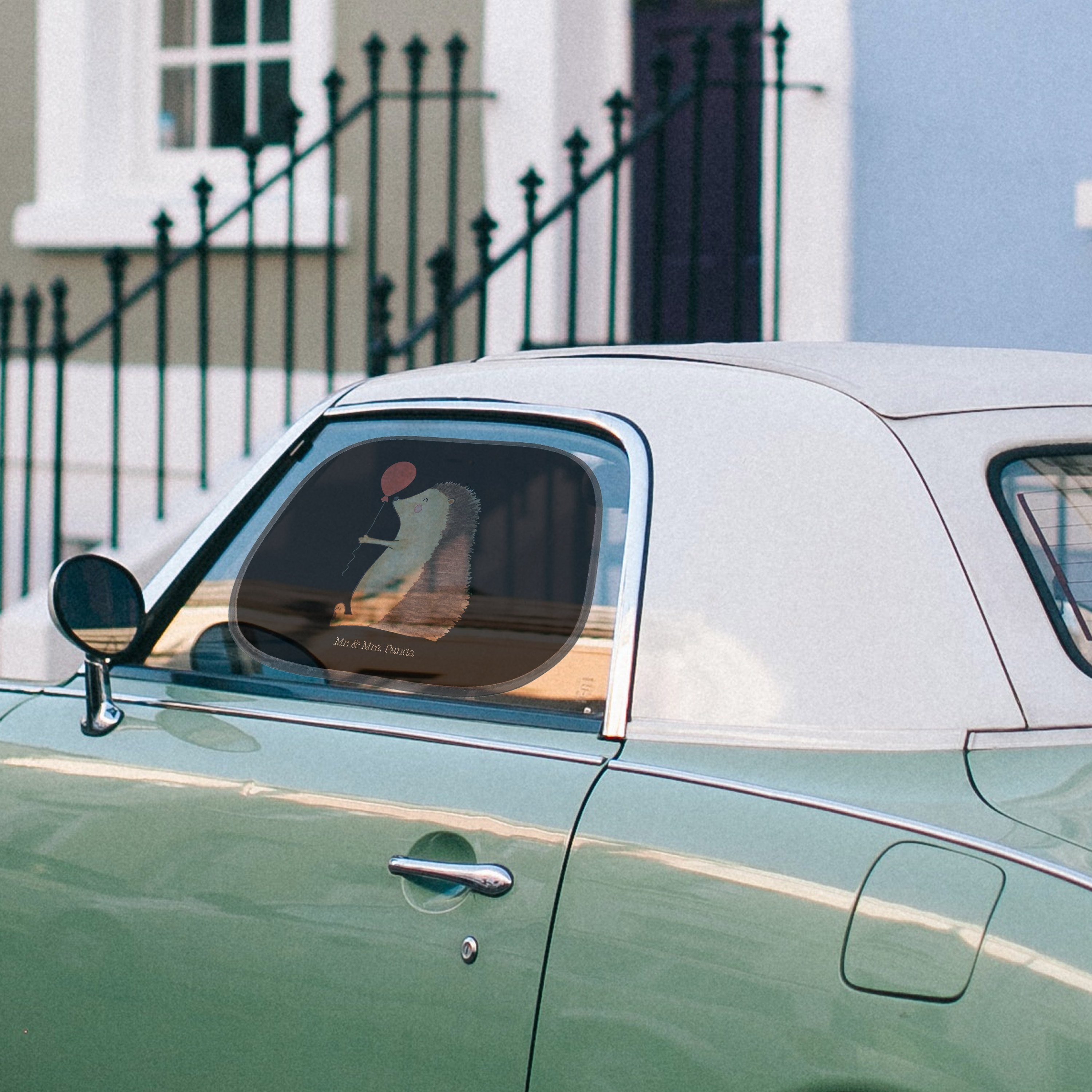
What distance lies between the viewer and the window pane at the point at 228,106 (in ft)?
→ 26.4

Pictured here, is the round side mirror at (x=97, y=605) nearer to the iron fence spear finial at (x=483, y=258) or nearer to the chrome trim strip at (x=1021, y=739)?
the chrome trim strip at (x=1021, y=739)

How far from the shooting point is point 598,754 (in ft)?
6.44

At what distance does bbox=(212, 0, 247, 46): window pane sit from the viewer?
314 inches

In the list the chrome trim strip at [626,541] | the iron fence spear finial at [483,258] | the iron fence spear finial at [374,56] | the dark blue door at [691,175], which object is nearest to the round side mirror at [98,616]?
the chrome trim strip at [626,541]

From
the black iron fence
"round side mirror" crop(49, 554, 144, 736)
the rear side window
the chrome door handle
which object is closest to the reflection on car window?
the rear side window

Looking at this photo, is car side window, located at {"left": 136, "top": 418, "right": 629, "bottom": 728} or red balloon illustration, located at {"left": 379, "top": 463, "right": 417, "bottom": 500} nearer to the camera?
car side window, located at {"left": 136, "top": 418, "right": 629, "bottom": 728}

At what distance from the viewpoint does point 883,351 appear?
2.31 meters

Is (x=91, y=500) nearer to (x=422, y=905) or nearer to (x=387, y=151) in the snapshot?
(x=387, y=151)

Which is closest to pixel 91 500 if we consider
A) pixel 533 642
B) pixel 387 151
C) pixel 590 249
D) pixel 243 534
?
pixel 387 151

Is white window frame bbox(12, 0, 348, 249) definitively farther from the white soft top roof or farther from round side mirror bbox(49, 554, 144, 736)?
the white soft top roof

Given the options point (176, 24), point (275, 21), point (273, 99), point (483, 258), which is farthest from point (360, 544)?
point (176, 24)

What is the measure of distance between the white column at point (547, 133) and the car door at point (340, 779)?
4.30m

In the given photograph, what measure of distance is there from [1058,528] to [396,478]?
97 cm

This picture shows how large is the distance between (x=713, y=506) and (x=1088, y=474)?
0.49 m
